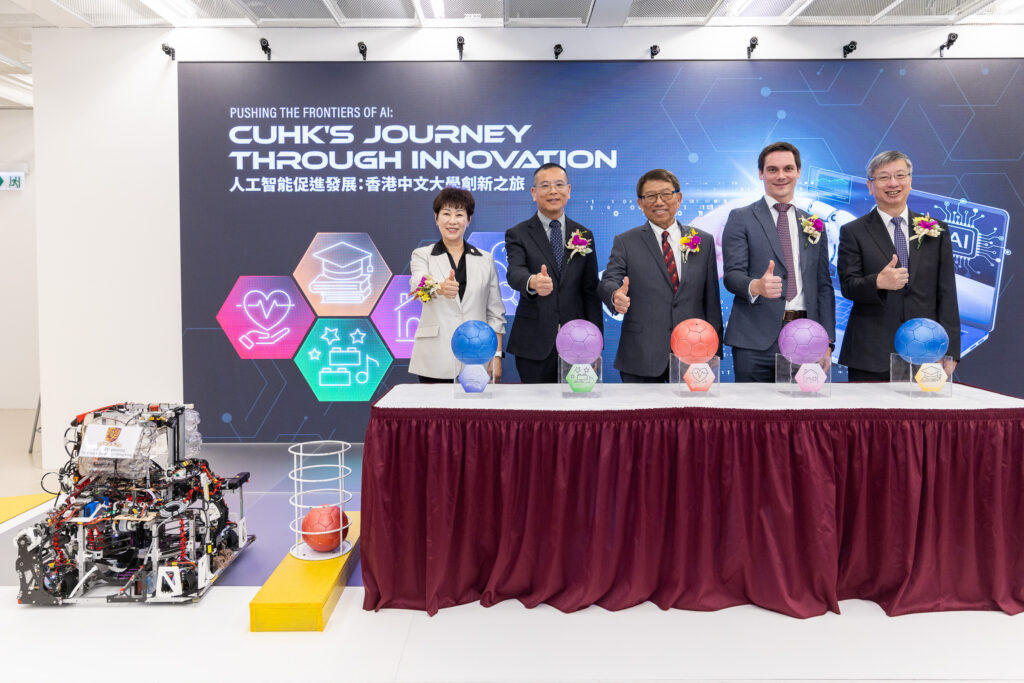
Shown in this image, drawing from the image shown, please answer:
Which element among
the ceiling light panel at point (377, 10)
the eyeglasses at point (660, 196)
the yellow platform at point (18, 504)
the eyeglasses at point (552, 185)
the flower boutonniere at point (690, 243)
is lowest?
the yellow platform at point (18, 504)

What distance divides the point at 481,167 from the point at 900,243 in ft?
9.24

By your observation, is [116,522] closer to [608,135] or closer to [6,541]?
[6,541]

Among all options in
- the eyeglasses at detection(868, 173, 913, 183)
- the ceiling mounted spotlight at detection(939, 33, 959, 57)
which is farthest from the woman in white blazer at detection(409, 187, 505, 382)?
the ceiling mounted spotlight at detection(939, 33, 959, 57)

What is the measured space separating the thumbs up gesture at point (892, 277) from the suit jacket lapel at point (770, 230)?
1.35 ft

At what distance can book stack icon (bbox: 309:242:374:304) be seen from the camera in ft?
15.1

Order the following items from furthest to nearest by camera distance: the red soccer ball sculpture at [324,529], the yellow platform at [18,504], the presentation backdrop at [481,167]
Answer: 1. the presentation backdrop at [481,167]
2. the yellow platform at [18,504]
3. the red soccer ball sculpture at [324,529]

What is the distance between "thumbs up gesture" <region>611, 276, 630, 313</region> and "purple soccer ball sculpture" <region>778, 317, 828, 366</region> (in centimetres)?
67

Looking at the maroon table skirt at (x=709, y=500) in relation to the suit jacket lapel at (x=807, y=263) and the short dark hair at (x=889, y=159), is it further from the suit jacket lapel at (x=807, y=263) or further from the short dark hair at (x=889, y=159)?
the short dark hair at (x=889, y=159)

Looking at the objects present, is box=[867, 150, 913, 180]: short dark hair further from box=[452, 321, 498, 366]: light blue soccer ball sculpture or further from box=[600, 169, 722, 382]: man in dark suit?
box=[452, 321, 498, 366]: light blue soccer ball sculpture

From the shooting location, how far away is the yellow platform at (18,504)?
3.36 metres

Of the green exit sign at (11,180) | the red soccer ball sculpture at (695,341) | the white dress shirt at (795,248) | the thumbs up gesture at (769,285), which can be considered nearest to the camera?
the red soccer ball sculpture at (695,341)

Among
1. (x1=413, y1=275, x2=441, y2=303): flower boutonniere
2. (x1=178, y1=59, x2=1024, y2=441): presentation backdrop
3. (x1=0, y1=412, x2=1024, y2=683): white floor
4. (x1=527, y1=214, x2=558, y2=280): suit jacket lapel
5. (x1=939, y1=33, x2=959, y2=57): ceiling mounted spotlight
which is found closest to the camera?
(x1=0, y1=412, x2=1024, y2=683): white floor

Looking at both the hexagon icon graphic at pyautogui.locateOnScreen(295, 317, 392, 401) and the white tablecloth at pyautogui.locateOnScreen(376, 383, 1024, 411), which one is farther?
the hexagon icon graphic at pyautogui.locateOnScreen(295, 317, 392, 401)

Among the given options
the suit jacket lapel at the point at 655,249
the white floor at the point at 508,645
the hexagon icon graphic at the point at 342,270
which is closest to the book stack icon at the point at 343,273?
the hexagon icon graphic at the point at 342,270
